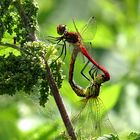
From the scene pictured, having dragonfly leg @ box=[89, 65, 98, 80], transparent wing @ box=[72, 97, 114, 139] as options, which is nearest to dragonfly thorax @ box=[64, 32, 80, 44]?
dragonfly leg @ box=[89, 65, 98, 80]

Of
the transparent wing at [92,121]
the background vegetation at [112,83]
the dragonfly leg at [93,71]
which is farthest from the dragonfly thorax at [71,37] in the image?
the background vegetation at [112,83]

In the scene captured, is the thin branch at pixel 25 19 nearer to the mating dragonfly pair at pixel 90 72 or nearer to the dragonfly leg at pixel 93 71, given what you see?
the mating dragonfly pair at pixel 90 72

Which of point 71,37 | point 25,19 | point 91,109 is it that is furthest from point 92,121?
point 25,19

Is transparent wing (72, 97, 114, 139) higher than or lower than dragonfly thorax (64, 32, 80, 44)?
lower

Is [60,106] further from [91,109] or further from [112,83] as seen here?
[112,83]

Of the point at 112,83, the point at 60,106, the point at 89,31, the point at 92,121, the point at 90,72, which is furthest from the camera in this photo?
the point at 112,83

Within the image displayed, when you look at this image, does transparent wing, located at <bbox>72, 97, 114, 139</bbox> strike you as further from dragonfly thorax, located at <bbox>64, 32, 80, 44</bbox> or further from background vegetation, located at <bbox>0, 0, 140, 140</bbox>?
background vegetation, located at <bbox>0, 0, 140, 140</bbox>
